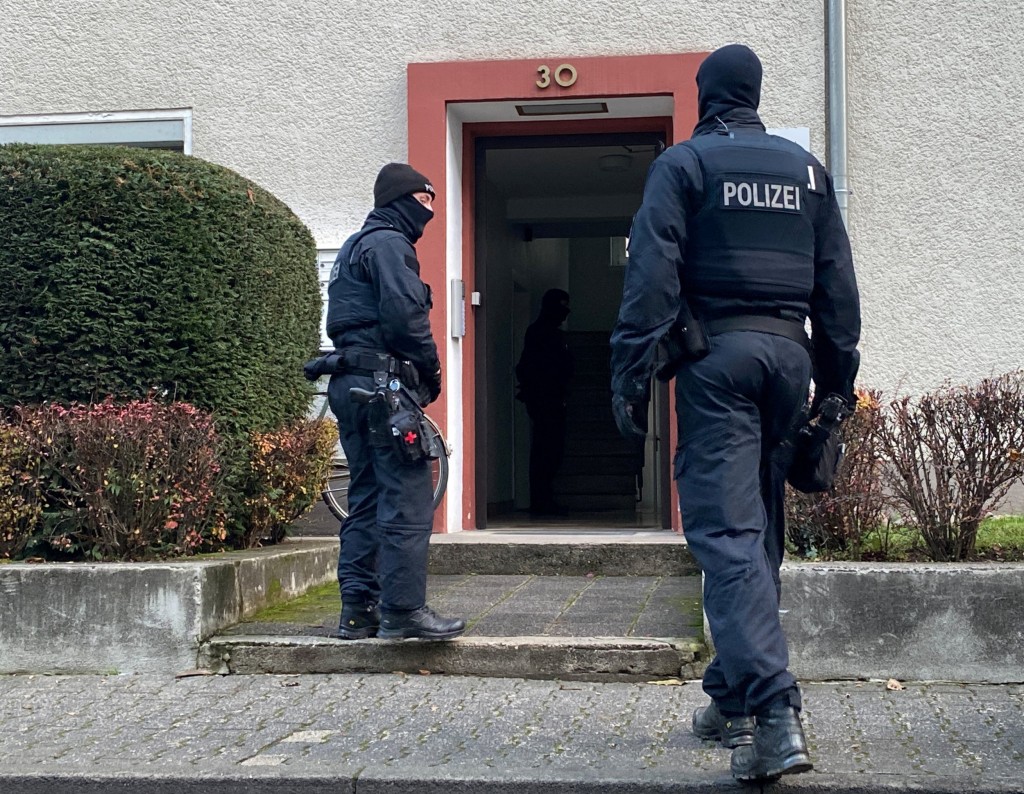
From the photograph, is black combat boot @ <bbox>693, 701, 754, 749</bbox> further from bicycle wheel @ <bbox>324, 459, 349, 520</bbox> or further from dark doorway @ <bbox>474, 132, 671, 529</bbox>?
dark doorway @ <bbox>474, 132, 671, 529</bbox>

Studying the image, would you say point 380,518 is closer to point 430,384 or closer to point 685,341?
point 430,384

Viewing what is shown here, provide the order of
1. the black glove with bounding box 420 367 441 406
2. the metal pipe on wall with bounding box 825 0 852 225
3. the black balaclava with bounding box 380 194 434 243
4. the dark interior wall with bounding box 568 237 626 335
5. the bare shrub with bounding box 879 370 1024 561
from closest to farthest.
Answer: the bare shrub with bounding box 879 370 1024 561 → the black glove with bounding box 420 367 441 406 → the black balaclava with bounding box 380 194 434 243 → the metal pipe on wall with bounding box 825 0 852 225 → the dark interior wall with bounding box 568 237 626 335

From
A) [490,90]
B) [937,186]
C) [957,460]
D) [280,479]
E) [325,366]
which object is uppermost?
[490,90]

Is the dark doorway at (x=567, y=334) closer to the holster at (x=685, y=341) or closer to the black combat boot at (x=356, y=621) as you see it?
the black combat boot at (x=356, y=621)

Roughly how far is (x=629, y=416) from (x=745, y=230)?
2.21 feet

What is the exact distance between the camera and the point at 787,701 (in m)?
3.86

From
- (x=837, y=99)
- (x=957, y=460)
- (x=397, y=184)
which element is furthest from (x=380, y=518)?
(x=837, y=99)

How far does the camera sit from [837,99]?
27.5ft

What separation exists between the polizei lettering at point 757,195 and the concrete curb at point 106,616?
2.94 meters

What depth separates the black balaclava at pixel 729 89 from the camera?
4289 millimetres

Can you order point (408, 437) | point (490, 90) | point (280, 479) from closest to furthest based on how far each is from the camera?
point (408, 437) → point (280, 479) → point (490, 90)

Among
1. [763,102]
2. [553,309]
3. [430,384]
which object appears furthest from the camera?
[553,309]

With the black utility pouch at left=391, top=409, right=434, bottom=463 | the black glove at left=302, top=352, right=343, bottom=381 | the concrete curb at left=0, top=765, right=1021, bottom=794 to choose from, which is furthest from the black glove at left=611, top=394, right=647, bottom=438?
the black glove at left=302, top=352, right=343, bottom=381

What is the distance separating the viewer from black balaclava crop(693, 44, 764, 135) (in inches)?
169
